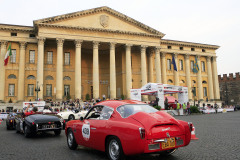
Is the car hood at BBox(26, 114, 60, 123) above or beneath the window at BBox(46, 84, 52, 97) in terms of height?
beneath

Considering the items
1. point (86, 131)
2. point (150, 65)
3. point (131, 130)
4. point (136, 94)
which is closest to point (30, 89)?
point (136, 94)

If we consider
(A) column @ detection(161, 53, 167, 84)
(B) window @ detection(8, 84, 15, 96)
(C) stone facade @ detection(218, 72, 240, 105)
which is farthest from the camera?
(C) stone facade @ detection(218, 72, 240, 105)

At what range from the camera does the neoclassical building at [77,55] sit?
109 ft

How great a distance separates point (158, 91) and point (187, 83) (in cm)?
2328

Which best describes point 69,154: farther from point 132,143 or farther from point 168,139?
point 168,139

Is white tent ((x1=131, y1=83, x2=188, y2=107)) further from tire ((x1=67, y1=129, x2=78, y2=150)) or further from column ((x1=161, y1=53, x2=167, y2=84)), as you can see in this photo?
tire ((x1=67, y1=129, x2=78, y2=150))

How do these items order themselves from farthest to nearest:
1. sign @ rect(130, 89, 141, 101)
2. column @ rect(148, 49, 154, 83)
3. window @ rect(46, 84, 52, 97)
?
1. column @ rect(148, 49, 154, 83)
2. window @ rect(46, 84, 52, 97)
3. sign @ rect(130, 89, 141, 101)

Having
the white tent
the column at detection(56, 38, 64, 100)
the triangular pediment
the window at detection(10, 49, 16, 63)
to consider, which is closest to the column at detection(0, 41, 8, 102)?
the window at detection(10, 49, 16, 63)

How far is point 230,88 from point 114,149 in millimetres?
61915

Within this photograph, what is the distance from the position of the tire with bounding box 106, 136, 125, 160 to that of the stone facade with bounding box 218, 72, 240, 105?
198ft

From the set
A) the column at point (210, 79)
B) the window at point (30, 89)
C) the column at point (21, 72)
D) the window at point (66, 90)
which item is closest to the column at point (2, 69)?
the column at point (21, 72)

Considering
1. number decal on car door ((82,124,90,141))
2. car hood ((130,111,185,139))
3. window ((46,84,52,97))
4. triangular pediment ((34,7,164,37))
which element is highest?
triangular pediment ((34,7,164,37))

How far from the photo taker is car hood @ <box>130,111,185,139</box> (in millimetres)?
4696

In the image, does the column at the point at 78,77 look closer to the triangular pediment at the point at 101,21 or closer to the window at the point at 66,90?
the triangular pediment at the point at 101,21
